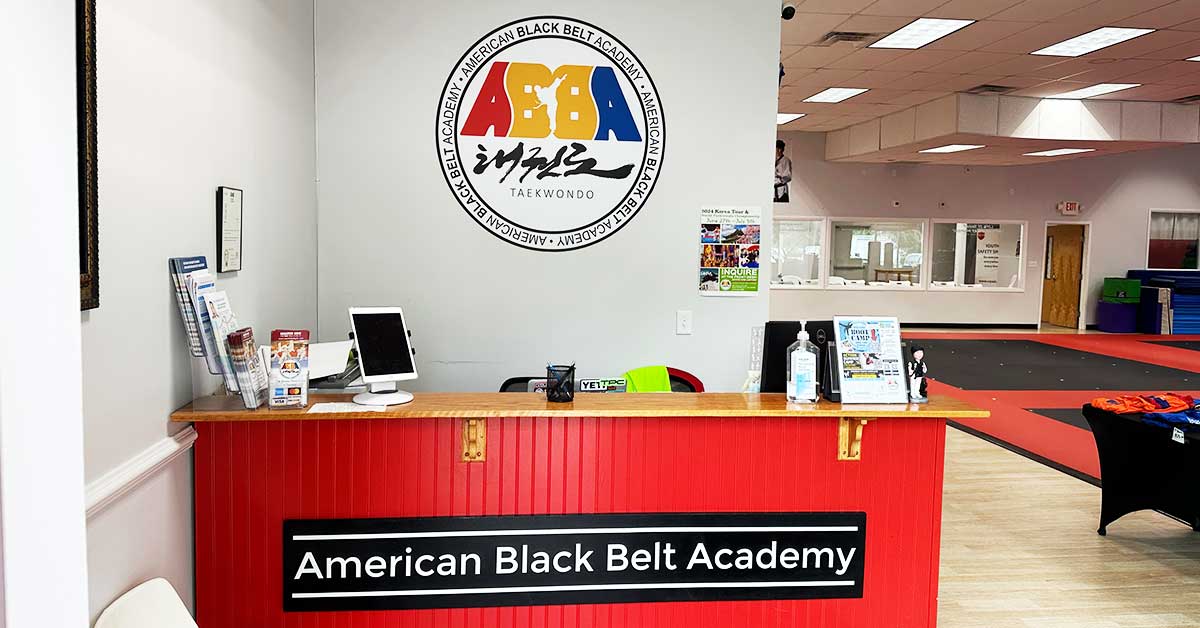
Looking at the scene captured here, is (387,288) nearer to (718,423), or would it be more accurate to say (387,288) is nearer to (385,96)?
(385,96)

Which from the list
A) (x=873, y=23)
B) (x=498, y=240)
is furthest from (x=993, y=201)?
(x=498, y=240)

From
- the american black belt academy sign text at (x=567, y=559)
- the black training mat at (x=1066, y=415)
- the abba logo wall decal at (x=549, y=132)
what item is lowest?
the black training mat at (x=1066, y=415)

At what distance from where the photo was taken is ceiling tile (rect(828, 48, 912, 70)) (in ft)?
29.8

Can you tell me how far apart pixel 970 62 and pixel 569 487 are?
27.4 ft

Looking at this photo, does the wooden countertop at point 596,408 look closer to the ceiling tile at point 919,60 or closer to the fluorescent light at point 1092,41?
the fluorescent light at point 1092,41

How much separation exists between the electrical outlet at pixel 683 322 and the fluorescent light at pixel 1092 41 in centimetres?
607

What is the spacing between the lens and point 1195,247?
17438mm

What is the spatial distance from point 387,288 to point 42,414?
3.08 m

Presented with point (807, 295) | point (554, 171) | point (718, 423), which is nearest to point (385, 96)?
point (554, 171)

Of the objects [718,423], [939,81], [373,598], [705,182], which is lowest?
[373,598]

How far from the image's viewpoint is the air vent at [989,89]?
11016 millimetres

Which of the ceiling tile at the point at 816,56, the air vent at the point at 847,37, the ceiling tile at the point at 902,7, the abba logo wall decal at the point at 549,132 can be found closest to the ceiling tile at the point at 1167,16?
the ceiling tile at the point at 902,7

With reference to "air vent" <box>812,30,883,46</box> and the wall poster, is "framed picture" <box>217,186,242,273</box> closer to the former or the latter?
the wall poster

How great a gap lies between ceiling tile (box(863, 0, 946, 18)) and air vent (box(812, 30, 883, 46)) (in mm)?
696
